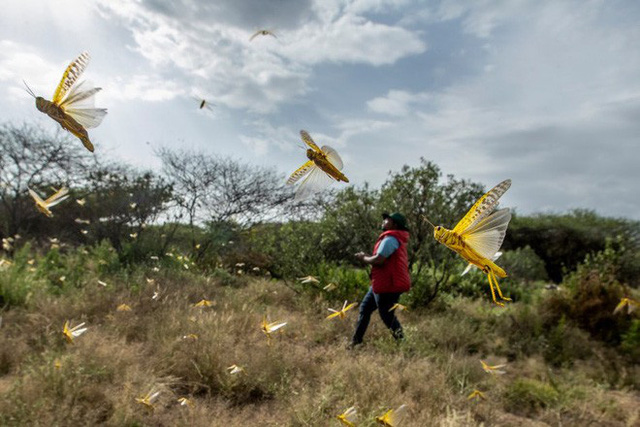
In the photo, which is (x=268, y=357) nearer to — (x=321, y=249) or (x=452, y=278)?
(x=321, y=249)

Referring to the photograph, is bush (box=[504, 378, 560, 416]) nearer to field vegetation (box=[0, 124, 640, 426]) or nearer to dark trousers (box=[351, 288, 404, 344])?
field vegetation (box=[0, 124, 640, 426])

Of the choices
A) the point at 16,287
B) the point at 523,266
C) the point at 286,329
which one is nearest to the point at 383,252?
the point at 286,329

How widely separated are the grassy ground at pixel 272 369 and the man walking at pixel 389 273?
0.96 feet

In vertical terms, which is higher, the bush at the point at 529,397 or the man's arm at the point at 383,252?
the man's arm at the point at 383,252

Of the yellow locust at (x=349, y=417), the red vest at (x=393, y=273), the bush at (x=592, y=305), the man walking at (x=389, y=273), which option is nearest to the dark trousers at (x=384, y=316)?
the man walking at (x=389, y=273)

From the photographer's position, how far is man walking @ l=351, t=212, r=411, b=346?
16.5 feet

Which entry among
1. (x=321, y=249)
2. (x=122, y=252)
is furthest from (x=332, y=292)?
(x=122, y=252)

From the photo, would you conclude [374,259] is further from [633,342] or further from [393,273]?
[633,342]

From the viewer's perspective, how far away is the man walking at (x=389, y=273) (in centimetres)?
504

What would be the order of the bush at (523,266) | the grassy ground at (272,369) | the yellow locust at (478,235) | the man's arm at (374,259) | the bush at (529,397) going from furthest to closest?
the bush at (523,266), the man's arm at (374,259), the bush at (529,397), the grassy ground at (272,369), the yellow locust at (478,235)

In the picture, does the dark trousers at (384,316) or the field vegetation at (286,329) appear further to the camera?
the dark trousers at (384,316)

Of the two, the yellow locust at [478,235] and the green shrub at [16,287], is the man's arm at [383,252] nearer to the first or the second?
the yellow locust at [478,235]

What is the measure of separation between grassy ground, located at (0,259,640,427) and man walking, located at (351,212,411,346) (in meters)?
0.29

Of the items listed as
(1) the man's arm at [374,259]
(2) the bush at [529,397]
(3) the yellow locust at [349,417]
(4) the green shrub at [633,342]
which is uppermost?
(1) the man's arm at [374,259]
